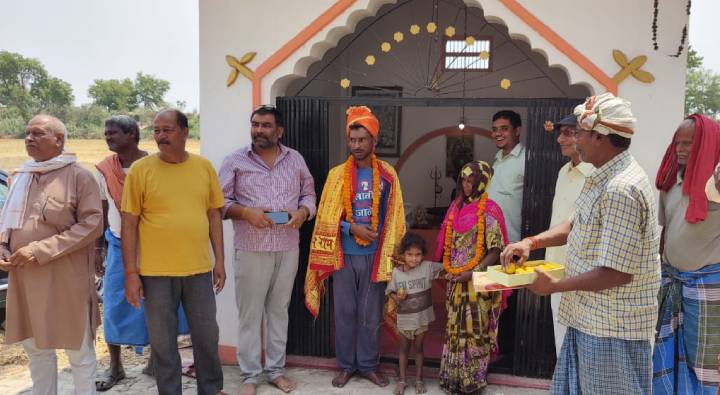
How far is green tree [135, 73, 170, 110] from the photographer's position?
42.9 m

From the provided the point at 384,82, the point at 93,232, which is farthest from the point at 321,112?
the point at 384,82

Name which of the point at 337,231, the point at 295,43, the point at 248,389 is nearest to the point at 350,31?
the point at 295,43

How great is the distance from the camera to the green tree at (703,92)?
35.1 m

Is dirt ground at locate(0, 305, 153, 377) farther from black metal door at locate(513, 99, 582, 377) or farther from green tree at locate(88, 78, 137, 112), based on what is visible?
green tree at locate(88, 78, 137, 112)

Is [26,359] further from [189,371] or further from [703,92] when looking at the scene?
[703,92]

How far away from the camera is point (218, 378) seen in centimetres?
398

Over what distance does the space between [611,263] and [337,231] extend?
222 centimetres

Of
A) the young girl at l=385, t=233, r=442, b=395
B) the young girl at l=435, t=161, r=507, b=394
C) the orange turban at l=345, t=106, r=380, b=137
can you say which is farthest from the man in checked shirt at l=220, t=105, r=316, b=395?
the young girl at l=435, t=161, r=507, b=394

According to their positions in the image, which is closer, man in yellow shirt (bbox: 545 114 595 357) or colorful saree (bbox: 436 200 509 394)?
man in yellow shirt (bbox: 545 114 595 357)

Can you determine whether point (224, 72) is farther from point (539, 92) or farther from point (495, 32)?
point (539, 92)

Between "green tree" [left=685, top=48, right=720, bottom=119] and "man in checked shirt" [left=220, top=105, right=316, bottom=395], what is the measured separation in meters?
34.7

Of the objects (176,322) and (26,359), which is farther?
(26,359)

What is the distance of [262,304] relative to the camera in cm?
420

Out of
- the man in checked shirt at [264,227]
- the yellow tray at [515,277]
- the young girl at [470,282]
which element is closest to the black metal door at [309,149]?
the man in checked shirt at [264,227]
